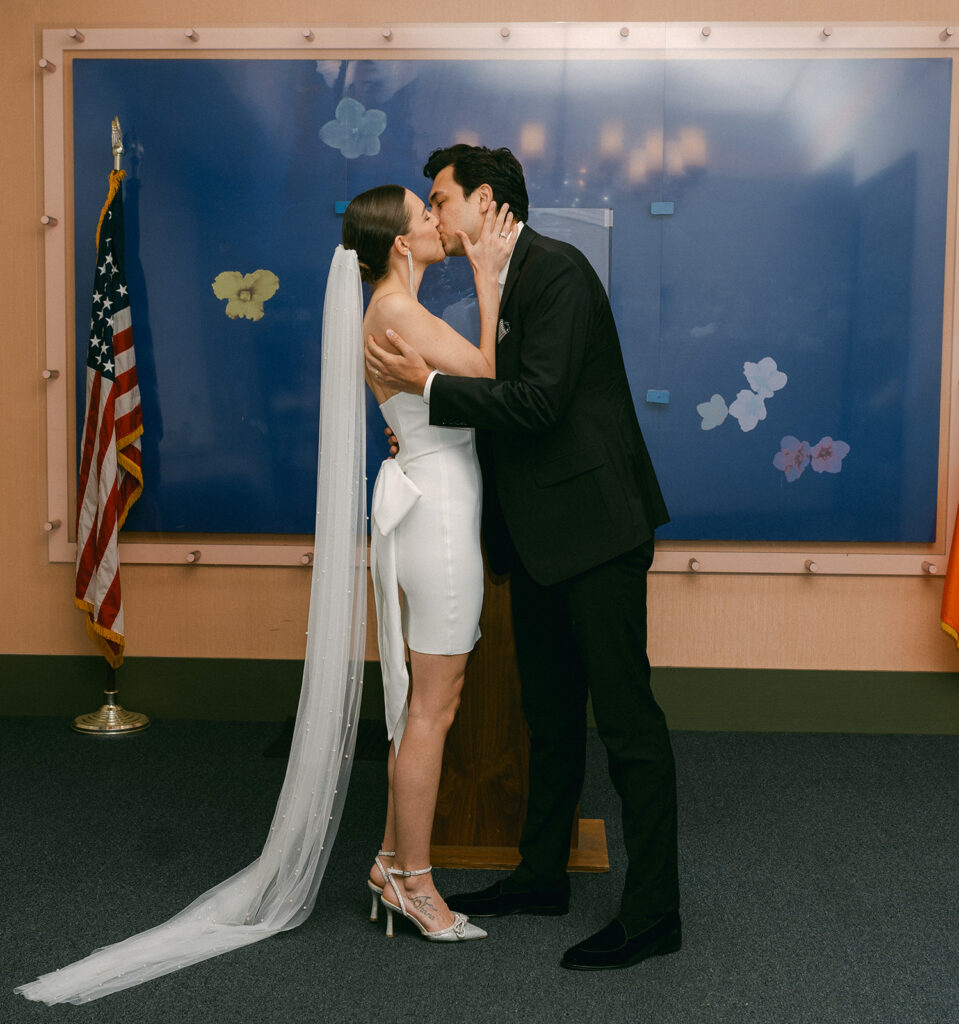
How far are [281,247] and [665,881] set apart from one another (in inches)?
109

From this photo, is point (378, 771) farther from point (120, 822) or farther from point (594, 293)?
point (594, 293)

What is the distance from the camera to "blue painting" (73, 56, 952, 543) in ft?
12.2

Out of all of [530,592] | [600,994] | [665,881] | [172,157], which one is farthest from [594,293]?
[172,157]

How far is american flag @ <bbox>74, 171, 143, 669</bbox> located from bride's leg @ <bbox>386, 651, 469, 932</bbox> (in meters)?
1.92

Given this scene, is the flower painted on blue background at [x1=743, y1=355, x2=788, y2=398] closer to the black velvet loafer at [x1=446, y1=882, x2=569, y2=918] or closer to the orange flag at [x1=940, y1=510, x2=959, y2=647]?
the orange flag at [x1=940, y1=510, x2=959, y2=647]

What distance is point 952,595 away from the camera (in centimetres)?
373

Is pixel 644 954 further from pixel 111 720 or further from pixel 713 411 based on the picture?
pixel 111 720

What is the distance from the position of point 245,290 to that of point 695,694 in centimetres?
241

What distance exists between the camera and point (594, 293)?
2.19 m

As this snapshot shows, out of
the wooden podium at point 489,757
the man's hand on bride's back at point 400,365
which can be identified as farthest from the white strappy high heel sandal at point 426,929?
the man's hand on bride's back at point 400,365

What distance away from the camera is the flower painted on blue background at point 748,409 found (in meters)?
3.80

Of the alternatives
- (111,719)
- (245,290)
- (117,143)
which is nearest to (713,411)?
(245,290)

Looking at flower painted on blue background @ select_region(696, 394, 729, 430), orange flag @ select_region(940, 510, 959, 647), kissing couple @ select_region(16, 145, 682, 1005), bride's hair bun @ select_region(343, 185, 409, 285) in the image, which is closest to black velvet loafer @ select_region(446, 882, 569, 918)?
kissing couple @ select_region(16, 145, 682, 1005)

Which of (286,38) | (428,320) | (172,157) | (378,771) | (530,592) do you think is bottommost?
(378,771)
